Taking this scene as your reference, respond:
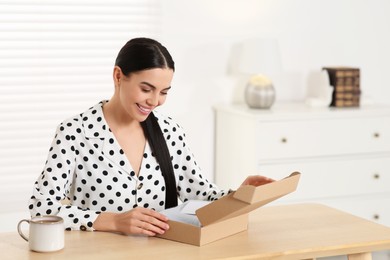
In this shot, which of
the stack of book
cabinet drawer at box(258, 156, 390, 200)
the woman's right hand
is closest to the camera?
the woman's right hand

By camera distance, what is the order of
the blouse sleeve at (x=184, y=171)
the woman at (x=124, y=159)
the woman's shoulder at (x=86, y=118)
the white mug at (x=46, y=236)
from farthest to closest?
1. the blouse sleeve at (x=184, y=171)
2. the woman's shoulder at (x=86, y=118)
3. the woman at (x=124, y=159)
4. the white mug at (x=46, y=236)

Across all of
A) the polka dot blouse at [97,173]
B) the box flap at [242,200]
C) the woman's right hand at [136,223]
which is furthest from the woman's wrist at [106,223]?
the box flap at [242,200]

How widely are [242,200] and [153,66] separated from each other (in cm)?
56

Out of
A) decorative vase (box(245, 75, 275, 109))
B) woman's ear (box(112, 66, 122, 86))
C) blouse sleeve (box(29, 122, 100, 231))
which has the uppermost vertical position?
woman's ear (box(112, 66, 122, 86))

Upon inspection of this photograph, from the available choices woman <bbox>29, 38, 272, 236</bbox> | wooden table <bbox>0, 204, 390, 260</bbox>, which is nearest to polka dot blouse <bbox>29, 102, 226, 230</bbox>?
woman <bbox>29, 38, 272, 236</bbox>

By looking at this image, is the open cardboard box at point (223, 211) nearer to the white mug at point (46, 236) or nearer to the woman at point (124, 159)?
the woman at point (124, 159)

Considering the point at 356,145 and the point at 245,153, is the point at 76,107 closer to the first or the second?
the point at 245,153

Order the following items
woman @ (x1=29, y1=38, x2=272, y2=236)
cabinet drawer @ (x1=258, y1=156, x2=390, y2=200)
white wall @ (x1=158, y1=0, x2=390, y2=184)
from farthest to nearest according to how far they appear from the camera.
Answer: white wall @ (x1=158, y1=0, x2=390, y2=184) < cabinet drawer @ (x1=258, y1=156, x2=390, y2=200) < woman @ (x1=29, y1=38, x2=272, y2=236)

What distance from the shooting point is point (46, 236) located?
2.34 m

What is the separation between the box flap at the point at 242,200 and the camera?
93.1 inches

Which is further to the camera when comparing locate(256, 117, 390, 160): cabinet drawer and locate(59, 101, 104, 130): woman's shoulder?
locate(256, 117, 390, 160): cabinet drawer

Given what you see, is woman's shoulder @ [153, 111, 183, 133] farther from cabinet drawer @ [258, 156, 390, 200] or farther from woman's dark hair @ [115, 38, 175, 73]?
cabinet drawer @ [258, 156, 390, 200]

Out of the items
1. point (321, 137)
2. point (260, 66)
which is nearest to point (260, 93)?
point (260, 66)

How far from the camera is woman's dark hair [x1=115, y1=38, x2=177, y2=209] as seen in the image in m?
2.70
